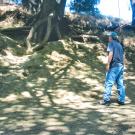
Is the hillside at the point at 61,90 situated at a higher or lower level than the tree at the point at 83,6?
lower

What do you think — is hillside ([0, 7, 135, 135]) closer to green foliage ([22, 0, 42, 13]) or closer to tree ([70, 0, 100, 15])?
green foliage ([22, 0, 42, 13])

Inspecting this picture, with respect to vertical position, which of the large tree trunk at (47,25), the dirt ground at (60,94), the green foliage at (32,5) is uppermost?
the green foliage at (32,5)

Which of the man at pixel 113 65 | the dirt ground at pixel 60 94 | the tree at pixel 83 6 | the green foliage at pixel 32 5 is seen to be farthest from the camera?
the tree at pixel 83 6

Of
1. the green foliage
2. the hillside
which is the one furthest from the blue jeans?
the green foliage

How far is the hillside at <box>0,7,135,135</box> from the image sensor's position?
366 inches

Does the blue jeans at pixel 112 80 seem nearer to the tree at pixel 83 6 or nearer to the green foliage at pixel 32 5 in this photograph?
the green foliage at pixel 32 5

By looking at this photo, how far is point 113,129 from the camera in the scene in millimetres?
8961

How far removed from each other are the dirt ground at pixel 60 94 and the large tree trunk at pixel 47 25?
1.04m

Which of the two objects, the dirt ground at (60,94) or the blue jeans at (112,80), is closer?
the dirt ground at (60,94)

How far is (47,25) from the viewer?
→ 17609 mm

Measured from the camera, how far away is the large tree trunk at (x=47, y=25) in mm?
17516

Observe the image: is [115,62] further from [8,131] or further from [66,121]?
[8,131]

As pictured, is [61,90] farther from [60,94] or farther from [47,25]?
[47,25]

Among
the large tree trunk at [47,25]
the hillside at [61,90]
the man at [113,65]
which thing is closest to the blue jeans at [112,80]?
the man at [113,65]
